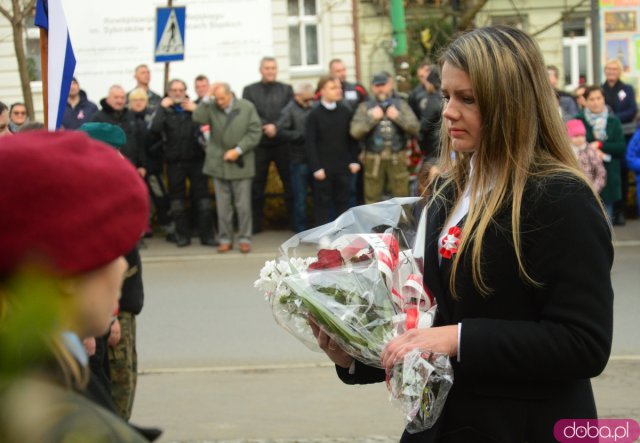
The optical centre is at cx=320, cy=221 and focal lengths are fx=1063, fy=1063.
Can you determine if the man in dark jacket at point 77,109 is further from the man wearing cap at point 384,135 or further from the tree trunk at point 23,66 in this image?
the man wearing cap at point 384,135

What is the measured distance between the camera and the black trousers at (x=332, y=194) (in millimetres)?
13000

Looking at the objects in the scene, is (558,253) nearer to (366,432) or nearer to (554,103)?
(554,103)

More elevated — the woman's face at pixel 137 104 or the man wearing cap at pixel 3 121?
the man wearing cap at pixel 3 121

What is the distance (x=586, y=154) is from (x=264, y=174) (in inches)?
166

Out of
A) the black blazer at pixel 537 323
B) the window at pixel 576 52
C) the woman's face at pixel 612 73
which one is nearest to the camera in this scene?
the black blazer at pixel 537 323

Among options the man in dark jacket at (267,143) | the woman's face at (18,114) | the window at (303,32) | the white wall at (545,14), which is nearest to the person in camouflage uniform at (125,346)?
the woman's face at (18,114)

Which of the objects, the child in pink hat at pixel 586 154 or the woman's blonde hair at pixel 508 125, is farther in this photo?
the child in pink hat at pixel 586 154

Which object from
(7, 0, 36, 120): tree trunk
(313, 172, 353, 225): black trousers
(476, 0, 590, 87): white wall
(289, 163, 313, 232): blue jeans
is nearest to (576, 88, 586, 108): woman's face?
(313, 172, 353, 225): black trousers

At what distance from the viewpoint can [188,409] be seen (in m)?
6.59

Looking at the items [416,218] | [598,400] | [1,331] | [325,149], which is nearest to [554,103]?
[416,218]

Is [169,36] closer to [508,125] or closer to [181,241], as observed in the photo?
[181,241]

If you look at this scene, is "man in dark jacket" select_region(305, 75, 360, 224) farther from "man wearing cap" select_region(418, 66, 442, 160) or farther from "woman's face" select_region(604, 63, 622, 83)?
"woman's face" select_region(604, 63, 622, 83)

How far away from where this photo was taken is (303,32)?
25828 millimetres

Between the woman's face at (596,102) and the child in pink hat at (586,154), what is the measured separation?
666 millimetres
